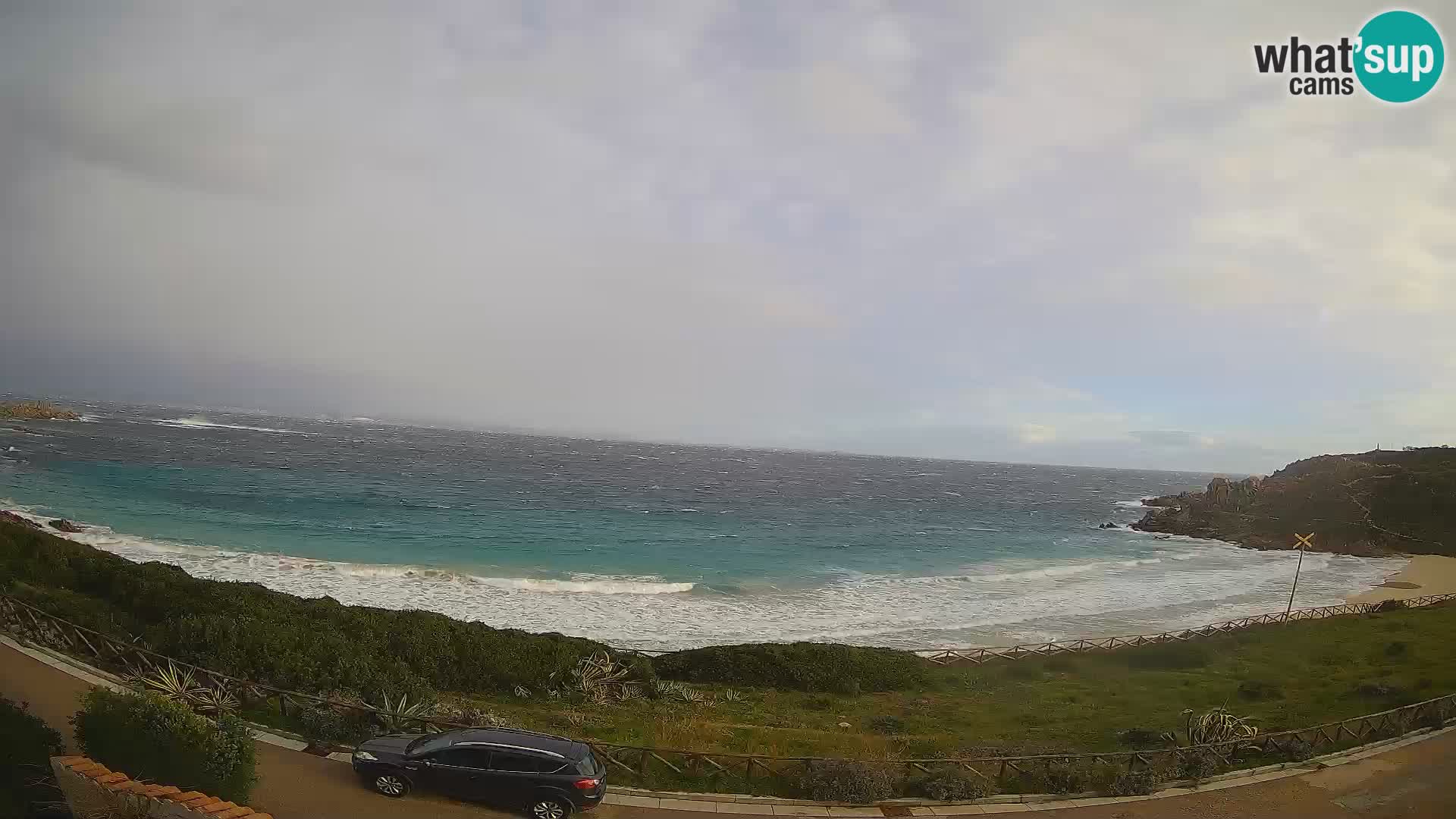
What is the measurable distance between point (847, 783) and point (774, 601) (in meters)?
25.7

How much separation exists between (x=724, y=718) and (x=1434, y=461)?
12845 cm

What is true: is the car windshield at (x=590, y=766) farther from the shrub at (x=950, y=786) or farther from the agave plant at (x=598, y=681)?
the agave plant at (x=598, y=681)

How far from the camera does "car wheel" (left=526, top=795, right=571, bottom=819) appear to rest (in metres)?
11.2

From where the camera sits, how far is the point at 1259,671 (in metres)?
25.9

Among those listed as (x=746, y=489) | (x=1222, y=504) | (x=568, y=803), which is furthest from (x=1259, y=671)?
(x=1222, y=504)

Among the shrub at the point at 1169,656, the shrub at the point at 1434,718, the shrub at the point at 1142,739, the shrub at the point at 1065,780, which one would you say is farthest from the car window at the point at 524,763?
the shrub at the point at 1169,656

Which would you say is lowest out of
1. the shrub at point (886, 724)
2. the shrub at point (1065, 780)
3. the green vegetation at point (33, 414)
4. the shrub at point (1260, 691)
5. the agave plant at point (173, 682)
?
the shrub at point (886, 724)

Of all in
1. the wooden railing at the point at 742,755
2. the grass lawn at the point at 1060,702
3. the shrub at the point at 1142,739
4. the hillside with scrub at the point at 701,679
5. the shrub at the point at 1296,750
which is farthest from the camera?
the shrub at the point at 1142,739

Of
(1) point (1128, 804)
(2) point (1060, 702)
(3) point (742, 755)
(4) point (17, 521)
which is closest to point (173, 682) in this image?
(3) point (742, 755)

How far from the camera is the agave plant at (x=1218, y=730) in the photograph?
1558cm

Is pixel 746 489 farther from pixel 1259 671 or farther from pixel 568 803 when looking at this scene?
pixel 568 803

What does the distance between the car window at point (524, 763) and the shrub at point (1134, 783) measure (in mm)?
10997

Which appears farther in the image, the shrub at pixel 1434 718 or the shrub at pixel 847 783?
the shrub at pixel 1434 718

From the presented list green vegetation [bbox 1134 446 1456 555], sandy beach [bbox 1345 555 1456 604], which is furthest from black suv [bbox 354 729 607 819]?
green vegetation [bbox 1134 446 1456 555]
